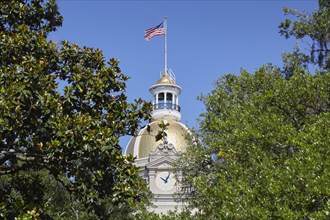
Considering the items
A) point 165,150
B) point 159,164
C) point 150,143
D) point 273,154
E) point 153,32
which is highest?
point 153,32

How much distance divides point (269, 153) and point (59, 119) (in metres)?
8.07

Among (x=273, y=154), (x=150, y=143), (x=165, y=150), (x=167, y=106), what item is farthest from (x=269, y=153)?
(x=167, y=106)

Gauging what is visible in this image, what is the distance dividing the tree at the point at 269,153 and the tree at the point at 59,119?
3.52 m

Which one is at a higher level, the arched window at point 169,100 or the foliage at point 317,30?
the arched window at point 169,100

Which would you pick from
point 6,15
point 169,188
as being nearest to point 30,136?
point 6,15

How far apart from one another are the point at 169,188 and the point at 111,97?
142 ft

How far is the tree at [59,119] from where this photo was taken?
10523 millimetres

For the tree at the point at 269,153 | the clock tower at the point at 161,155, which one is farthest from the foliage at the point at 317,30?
the clock tower at the point at 161,155

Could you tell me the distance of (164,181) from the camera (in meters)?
55.1

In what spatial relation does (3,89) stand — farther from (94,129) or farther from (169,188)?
(169,188)

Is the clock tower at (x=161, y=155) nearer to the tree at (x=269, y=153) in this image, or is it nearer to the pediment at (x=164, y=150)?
the pediment at (x=164, y=150)

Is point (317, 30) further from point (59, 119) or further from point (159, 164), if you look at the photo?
point (159, 164)

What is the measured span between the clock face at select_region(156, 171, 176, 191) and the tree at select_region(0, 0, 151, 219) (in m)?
41.8

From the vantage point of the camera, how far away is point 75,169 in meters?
11.3
